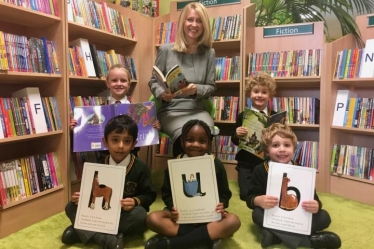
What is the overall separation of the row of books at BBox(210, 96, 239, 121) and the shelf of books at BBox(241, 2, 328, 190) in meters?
0.14

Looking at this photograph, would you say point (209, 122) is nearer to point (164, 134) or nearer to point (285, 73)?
point (164, 134)

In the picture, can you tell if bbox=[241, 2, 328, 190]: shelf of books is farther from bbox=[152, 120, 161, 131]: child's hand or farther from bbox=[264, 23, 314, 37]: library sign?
bbox=[152, 120, 161, 131]: child's hand

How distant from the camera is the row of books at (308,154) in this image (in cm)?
277

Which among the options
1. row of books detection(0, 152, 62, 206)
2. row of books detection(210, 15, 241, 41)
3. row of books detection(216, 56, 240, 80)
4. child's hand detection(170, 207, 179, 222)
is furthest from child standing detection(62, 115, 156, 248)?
row of books detection(210, 15, 241, 41)

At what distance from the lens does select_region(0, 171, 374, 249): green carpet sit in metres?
1.76

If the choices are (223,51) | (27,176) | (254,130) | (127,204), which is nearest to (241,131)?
(254,130)

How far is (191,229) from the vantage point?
1680 millimetres

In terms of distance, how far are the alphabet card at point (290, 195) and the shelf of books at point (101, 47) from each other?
4.82ft

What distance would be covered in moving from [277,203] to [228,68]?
1.69 meters

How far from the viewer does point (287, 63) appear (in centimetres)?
282

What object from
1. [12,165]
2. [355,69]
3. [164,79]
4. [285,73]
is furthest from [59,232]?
[355,69]

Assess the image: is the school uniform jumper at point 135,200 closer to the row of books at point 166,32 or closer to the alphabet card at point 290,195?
the alphabet card at point 290,195

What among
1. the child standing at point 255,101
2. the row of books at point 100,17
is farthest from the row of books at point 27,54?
the child standing at point 255,101

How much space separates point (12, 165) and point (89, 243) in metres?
0.69
